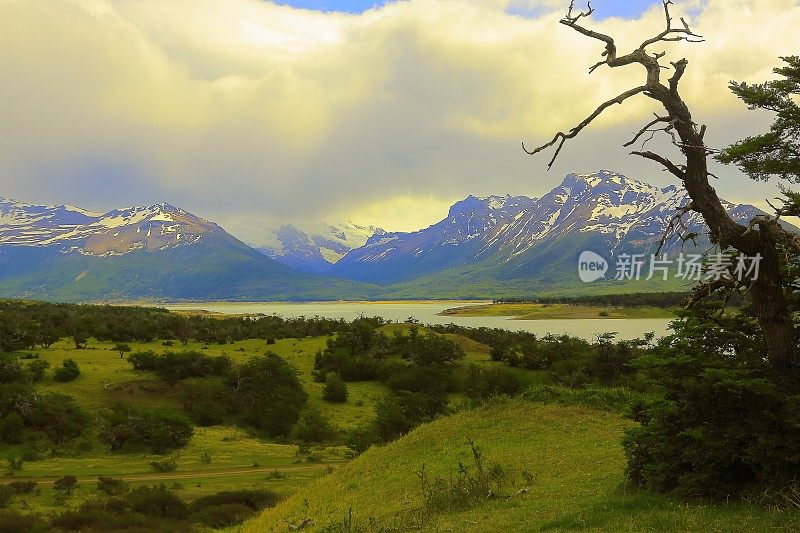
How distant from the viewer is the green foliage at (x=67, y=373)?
164 ft

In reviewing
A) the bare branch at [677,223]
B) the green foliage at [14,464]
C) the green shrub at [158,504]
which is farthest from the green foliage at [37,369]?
the bare branch at [677,223]

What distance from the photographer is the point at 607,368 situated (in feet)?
191

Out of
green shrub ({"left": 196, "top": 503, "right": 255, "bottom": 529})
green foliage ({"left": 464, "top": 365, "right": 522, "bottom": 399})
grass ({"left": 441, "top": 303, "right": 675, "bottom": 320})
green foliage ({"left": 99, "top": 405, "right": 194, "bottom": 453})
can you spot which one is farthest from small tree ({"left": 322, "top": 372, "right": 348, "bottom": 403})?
grass ({"left": 441, "top": 303, "right": 675, "bottom": 320})

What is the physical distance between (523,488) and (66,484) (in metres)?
23.0

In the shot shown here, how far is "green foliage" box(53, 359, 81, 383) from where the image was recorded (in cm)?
5003

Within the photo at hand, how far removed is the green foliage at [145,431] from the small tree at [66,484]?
10.1m

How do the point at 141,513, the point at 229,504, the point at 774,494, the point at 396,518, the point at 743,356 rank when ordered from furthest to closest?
the point at 229,504 < the point at 141,513 < the point at 396,518 < the point at 743,356 < the point at 774,494

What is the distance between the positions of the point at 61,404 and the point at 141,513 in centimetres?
2293

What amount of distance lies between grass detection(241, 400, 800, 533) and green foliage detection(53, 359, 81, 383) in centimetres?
3451

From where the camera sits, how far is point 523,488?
53.3 ft

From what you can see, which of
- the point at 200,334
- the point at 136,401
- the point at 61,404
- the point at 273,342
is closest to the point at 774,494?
the point at 61,404

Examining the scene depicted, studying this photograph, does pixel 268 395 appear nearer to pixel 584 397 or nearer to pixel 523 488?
pixel 584 397

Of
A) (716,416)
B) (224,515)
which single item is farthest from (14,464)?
(716,416)

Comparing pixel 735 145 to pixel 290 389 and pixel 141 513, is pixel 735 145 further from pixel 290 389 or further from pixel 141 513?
pixel 290 389
